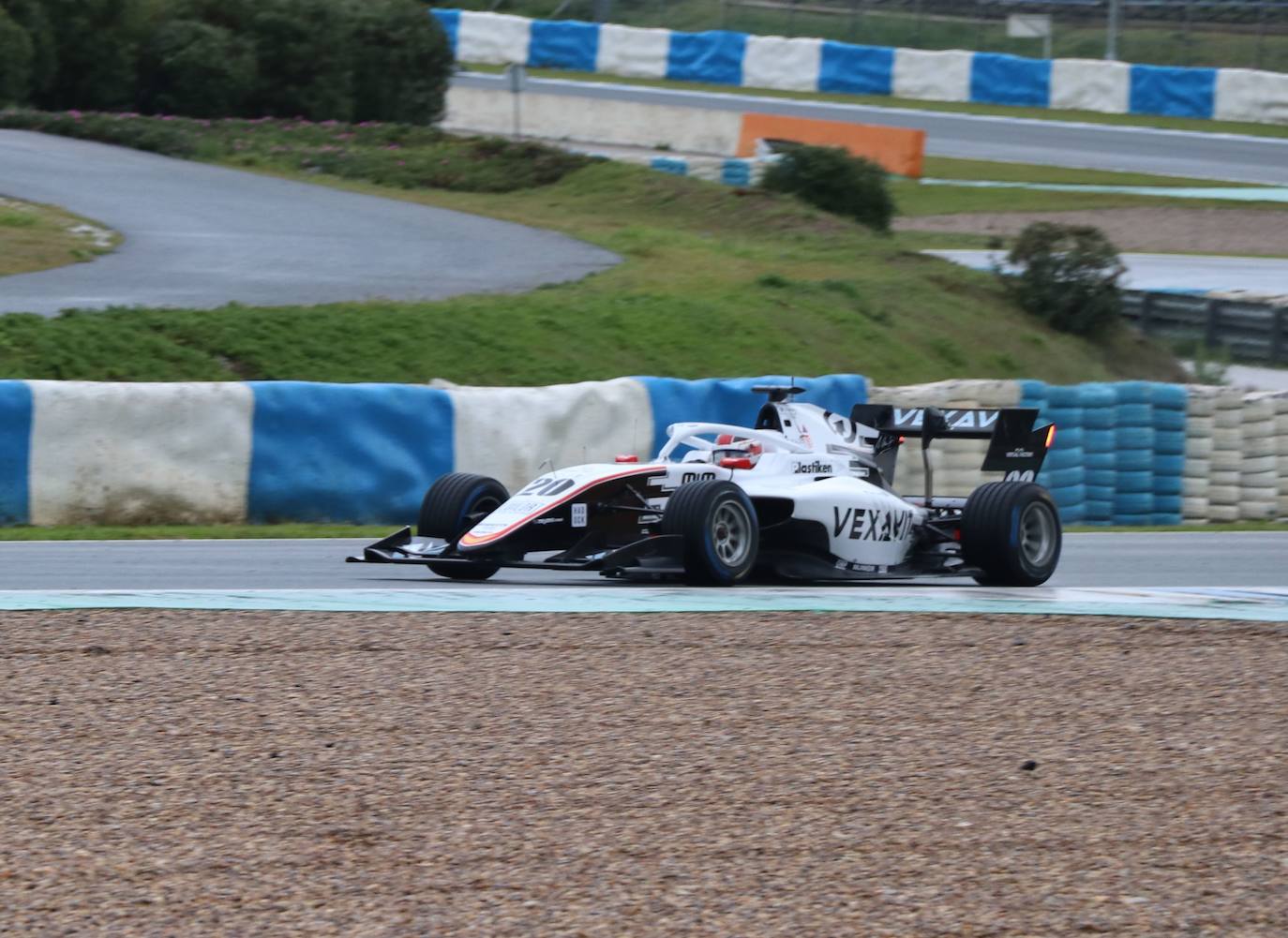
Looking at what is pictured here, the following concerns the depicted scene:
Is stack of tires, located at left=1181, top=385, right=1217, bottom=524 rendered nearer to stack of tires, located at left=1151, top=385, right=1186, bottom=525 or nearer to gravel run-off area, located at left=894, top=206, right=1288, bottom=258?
stack of tires, located at left=1151, top=385, right=1186, bottom=525

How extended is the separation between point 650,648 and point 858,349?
45.3 feet

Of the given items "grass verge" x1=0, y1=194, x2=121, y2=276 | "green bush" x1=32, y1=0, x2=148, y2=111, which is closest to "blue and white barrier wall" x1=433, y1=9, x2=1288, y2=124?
"green bush" x1=32, y1=0, x2=148, y2=111

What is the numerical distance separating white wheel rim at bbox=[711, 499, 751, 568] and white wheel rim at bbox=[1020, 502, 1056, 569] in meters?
1.96

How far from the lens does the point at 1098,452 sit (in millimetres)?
17453

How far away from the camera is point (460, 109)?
4541cm

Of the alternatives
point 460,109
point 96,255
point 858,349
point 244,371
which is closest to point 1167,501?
point 858,349

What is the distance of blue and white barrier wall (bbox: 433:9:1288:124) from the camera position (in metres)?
48.2

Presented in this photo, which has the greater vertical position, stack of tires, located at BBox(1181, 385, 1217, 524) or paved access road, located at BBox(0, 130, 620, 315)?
paved access road, located at BBox(0, 130, 620, 315)

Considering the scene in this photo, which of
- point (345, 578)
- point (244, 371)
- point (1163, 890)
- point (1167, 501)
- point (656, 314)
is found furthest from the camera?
point (656, 314)

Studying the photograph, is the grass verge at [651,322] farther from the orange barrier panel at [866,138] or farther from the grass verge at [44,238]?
the orange barrier panel at [866,138]

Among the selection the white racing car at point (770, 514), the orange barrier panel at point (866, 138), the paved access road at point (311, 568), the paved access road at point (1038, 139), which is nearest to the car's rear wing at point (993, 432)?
the white racing car at point (770, 514)

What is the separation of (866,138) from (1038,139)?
7.21m

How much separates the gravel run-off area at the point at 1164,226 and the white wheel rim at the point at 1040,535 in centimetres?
2294

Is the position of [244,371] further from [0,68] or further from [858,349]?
[0,68]
